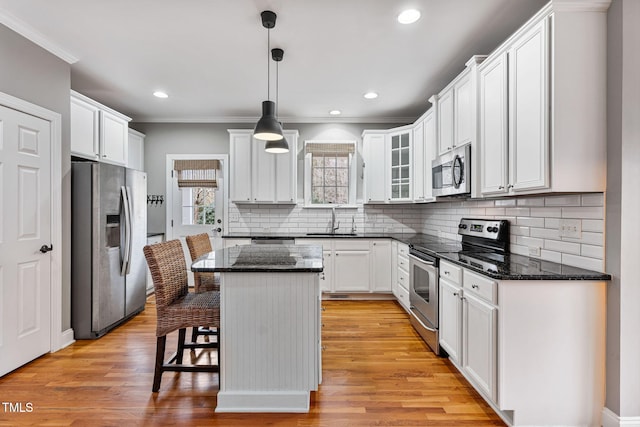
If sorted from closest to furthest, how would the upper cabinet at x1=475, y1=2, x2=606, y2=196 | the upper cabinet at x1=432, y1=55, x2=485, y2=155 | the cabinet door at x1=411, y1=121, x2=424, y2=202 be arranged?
the upper cabinet at x1=475, y1=2, x2=606, y2=196
the upper cabinet at x1=432, y1=55, x2=485, y2=155
the cabinet door at x1=411, y1=121, x2=424, y2=202

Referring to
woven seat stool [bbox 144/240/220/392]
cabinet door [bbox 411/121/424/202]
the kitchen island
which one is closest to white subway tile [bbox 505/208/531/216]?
cabinet door [bbox 411/121/424/202]

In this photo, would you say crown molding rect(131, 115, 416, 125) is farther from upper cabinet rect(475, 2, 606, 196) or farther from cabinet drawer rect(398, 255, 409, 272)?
upper cabinet rect(475, 2, 606, 196)

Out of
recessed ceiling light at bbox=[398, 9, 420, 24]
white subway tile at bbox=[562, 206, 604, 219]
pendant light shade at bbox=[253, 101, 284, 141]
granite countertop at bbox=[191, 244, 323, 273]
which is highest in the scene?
recessed ceiling light at bbox=[398, 9, 420, 24]

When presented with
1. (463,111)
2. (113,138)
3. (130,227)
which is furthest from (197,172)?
(463,111)

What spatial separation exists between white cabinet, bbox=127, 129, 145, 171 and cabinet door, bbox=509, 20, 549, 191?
4626 mm

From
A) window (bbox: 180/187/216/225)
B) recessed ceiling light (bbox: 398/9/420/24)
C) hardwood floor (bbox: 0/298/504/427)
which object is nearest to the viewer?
hardwood floor (bbox: 0/298/504/427)

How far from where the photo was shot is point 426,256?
3.01 m

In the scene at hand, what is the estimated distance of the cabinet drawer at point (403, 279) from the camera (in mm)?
3711

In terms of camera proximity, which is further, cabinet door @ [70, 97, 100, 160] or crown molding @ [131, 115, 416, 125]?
crown molding @ [131, 115, 416, 125]

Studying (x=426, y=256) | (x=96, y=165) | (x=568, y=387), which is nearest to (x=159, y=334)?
(x=96, y=165)

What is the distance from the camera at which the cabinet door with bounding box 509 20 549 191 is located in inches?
75.3

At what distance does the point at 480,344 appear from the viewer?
2.08 meters

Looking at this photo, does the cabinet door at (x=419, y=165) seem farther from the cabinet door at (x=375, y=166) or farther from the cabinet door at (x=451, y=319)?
the cabinet door at (x=451, y=319)

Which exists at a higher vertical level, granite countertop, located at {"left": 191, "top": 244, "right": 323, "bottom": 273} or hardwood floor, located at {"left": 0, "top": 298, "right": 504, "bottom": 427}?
granite countertop, located at {"left": 191, "top": 244, "right": 323, "bottom": 273}
